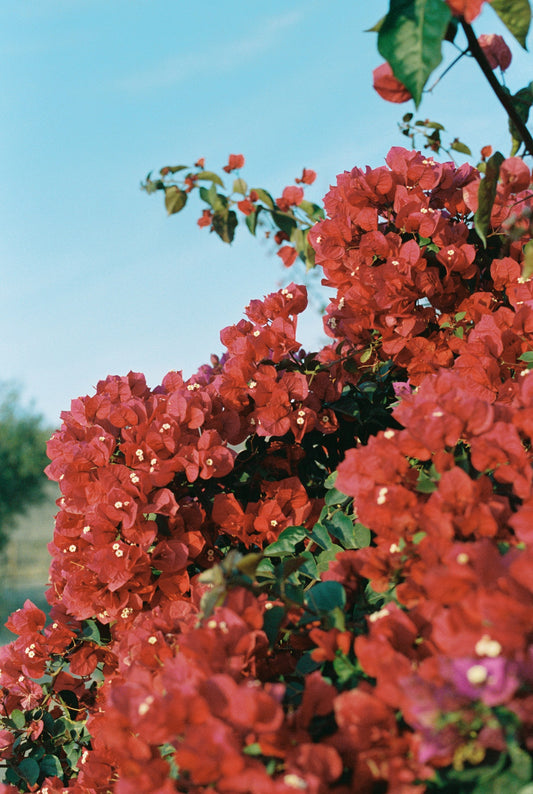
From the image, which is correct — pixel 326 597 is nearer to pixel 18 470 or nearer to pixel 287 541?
pixel 287 541

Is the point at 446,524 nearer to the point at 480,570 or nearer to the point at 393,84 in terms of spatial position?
the point at 480,570

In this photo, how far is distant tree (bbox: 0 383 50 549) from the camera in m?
15.9

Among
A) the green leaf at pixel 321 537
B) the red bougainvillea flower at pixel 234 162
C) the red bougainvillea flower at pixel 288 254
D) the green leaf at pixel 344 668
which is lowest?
the green leaf at pixel 344 668

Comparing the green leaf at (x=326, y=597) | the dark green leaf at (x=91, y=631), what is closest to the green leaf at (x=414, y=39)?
the green leaf at (x=326, y=597)

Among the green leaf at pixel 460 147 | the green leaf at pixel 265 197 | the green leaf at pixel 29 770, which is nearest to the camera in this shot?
the green leaf at pixel 29 770

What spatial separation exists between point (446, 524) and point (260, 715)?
0.77 feet

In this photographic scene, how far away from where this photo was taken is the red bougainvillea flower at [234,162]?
1861 mm

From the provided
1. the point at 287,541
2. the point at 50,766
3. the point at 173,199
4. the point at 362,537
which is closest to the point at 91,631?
the point at 50,766

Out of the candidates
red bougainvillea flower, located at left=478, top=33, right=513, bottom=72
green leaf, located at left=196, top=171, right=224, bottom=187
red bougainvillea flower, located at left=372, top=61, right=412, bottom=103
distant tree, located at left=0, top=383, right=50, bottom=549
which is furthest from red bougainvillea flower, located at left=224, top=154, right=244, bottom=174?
distant tree, located at left=0, top=383, right=50, bottom=549

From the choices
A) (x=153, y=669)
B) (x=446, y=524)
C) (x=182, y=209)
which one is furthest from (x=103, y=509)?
(x=182, y=209)

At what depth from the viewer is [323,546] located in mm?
930

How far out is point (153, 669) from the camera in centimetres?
76

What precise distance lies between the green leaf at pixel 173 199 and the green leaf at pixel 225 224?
0.35 feet

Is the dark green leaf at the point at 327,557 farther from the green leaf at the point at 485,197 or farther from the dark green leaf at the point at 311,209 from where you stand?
the dark green leaf at the point at 311,209
